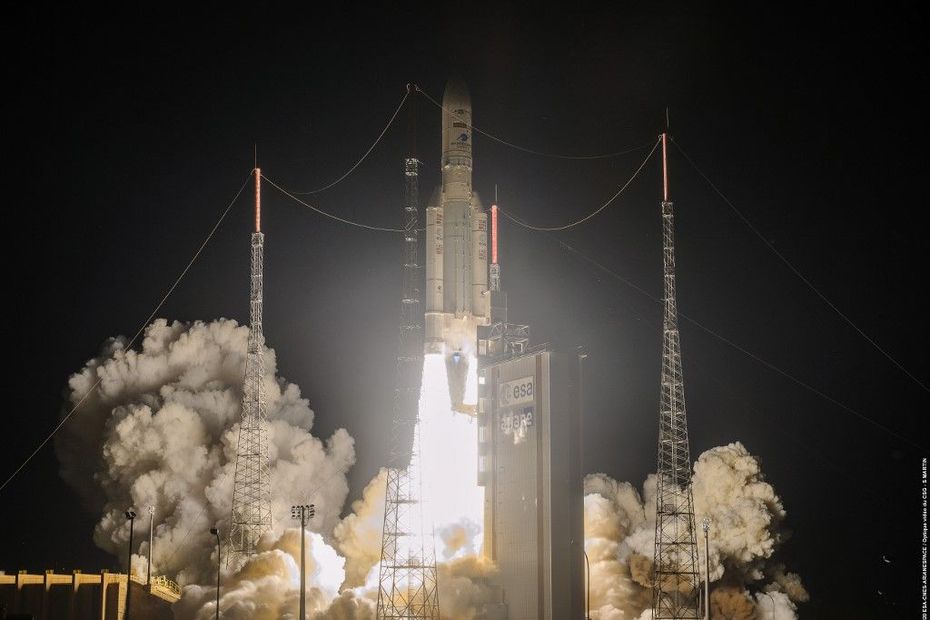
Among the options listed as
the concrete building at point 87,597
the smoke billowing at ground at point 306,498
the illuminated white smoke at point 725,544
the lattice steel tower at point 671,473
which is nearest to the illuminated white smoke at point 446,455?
the smoke billowing at ground at point 306,498

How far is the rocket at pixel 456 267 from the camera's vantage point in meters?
72.0

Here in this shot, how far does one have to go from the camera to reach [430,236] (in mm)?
72688

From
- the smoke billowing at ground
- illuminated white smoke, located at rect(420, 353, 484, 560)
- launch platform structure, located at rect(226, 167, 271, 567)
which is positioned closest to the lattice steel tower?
the smoke billowing at ground

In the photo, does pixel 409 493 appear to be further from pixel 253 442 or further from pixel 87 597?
pixel 87 597

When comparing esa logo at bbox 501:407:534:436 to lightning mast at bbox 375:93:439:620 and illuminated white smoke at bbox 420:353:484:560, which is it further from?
illuminated white smoke at bbox 420:353:484:560

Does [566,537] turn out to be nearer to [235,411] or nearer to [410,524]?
Answer: [410,524]

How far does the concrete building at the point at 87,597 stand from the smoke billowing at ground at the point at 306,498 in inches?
126

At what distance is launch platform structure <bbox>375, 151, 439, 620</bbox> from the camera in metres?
63.3

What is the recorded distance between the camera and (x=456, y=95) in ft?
241

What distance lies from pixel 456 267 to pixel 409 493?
1269 centimetres

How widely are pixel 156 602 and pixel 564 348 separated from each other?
78.8 feet

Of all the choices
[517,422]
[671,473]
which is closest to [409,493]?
[517,422]

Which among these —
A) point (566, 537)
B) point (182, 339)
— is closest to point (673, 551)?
point (566, 537)

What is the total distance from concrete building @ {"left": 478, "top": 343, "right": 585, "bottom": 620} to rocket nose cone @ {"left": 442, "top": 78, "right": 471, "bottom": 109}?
1361 cm
